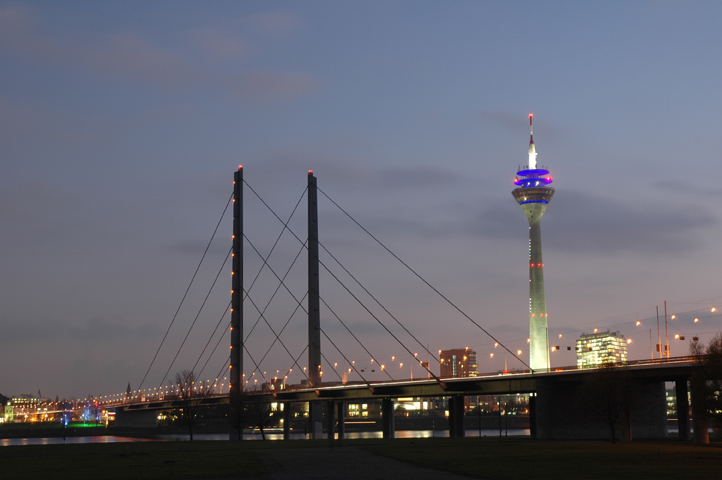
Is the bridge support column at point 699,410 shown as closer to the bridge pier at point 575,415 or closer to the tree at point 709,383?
the tree at point 709,383

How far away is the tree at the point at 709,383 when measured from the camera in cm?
5762

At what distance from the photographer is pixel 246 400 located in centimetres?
11188

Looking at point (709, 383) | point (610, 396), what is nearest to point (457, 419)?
point (610, 396)

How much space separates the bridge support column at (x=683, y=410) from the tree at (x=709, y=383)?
46.5ft

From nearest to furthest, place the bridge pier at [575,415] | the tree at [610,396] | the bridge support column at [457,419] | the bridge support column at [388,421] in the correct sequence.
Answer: the tree at [610,396] < the bridge pier at [575,415] < the bridge support column at [457,419] < the bridge support column at [388,421]

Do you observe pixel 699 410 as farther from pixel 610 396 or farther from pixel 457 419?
pixel 457 419

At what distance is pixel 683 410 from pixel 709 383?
18425 millimetres

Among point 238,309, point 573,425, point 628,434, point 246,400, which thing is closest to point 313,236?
point 238,309

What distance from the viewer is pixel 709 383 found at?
61406 millimetres

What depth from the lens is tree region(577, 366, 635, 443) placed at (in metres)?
72.8

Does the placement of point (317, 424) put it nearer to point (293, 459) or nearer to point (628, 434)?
point (628, 434)

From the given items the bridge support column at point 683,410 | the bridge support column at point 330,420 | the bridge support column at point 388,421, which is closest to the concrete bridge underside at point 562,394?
the bridge support column at point 683,410

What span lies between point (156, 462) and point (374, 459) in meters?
12.3

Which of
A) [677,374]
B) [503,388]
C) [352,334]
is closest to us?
[677,374]
